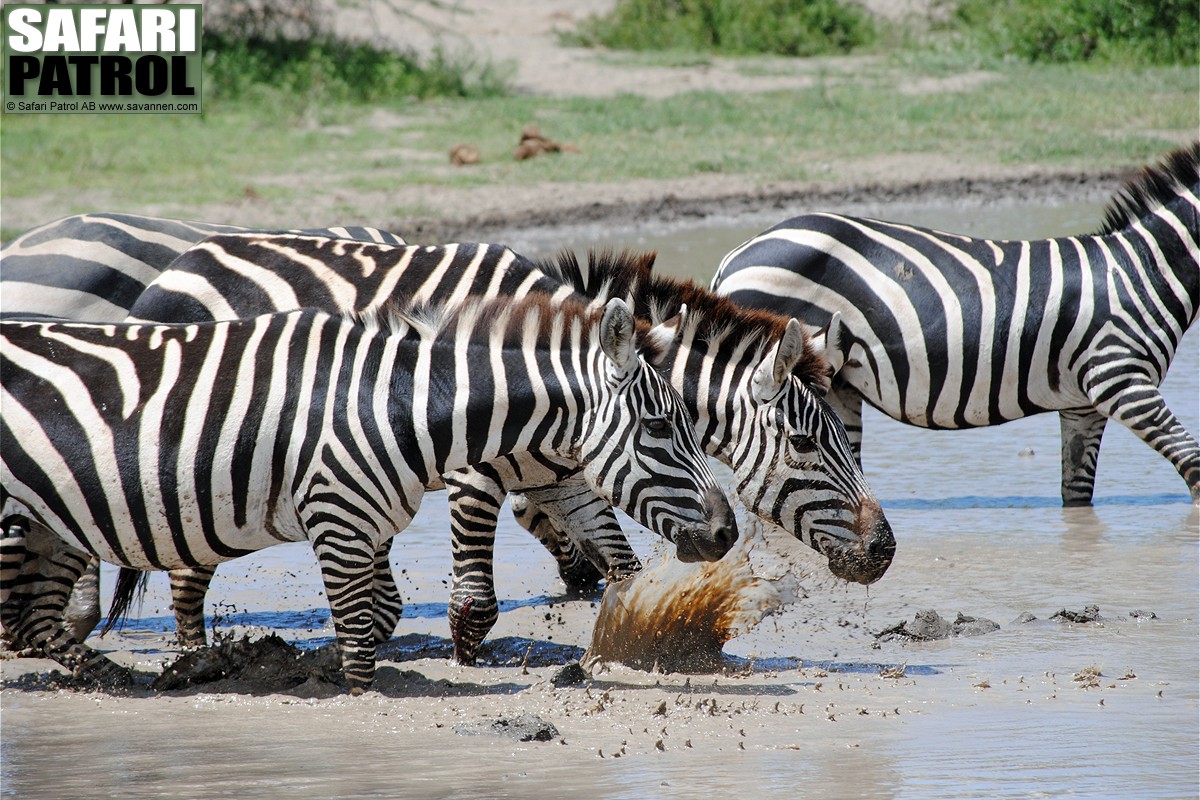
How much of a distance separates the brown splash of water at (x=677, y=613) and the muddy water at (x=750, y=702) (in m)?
0.15

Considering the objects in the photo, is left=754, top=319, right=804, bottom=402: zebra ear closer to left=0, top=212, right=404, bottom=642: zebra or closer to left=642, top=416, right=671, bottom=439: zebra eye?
left=642, top=416, right=671, bottom=439: zebra eye

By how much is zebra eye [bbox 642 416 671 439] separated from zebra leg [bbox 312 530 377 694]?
1028mm

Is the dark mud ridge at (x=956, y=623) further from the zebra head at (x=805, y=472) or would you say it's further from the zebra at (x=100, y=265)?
the zebra at (x=100, y=265)

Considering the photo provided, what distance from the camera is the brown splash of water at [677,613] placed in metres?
5.83

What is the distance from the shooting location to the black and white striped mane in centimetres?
578

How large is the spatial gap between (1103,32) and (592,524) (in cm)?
1995

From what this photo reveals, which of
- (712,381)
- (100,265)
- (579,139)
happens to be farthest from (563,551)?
(579,139)

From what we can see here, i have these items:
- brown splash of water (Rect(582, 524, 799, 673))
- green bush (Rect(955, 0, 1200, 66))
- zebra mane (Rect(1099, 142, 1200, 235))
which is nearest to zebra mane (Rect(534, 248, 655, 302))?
brown splash of water (Rect(582, 524, 799, 673))

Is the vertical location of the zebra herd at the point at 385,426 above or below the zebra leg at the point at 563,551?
above

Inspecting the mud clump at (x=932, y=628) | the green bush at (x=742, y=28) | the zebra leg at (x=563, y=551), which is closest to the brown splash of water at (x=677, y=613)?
the mud clump at (x=932, y=628)

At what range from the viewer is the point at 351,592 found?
5277mm

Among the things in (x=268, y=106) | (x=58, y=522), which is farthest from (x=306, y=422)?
(x=268, y=106)

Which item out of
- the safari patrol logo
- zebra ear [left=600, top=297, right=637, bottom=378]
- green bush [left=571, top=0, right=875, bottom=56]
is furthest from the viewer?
green bush [left=571, top=0, right=875, bottom=56]

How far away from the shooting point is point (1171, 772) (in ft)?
15.0
